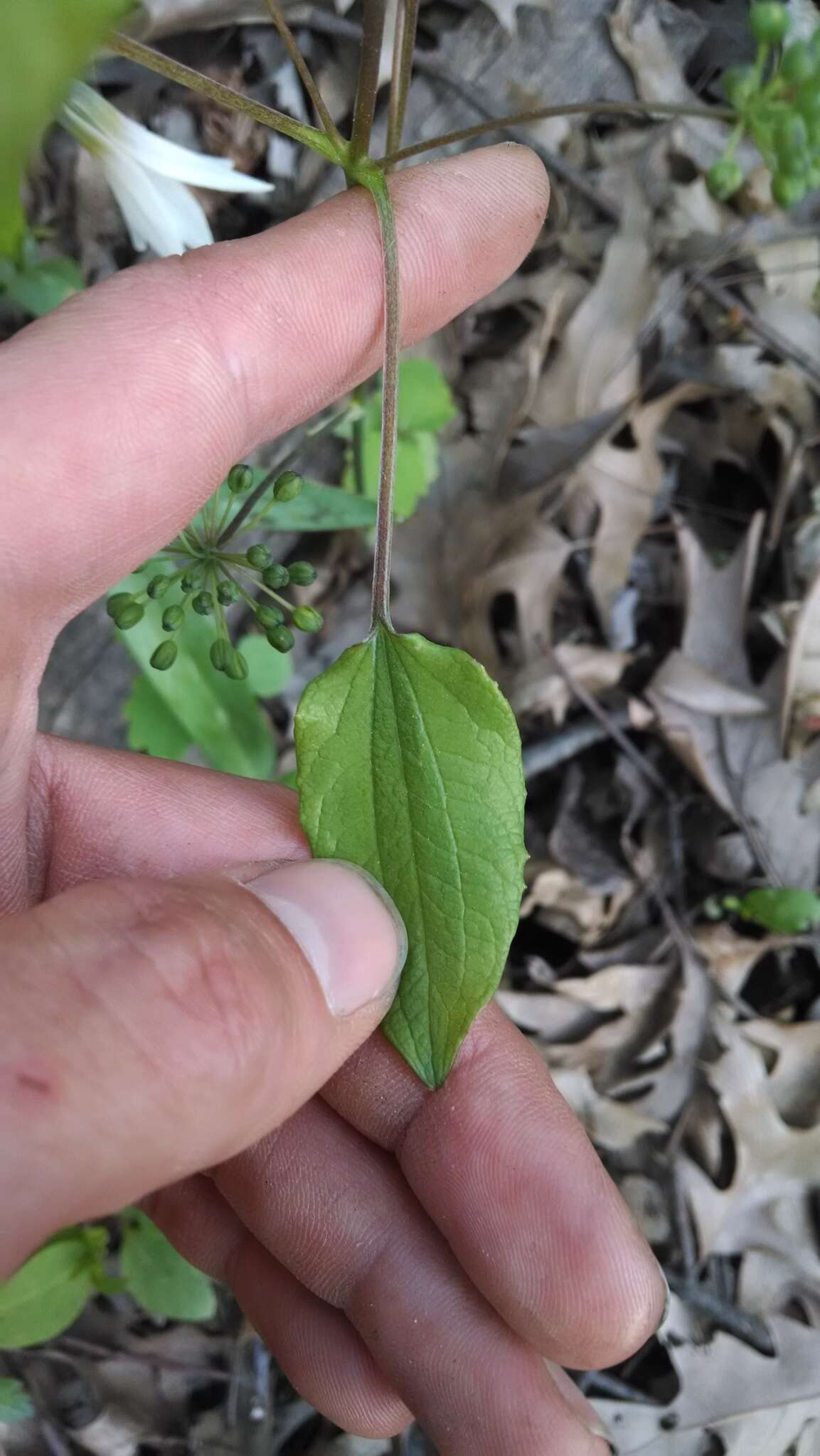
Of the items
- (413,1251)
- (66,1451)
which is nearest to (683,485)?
(413,1251)

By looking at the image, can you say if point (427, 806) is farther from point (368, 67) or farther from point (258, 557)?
point (368, 67)

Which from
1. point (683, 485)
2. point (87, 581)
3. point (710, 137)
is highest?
point (710, 137)

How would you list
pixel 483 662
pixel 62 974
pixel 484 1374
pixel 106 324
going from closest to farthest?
pixel 62 974
pixel 106 324
pixel 484 1374
pixel 483 662

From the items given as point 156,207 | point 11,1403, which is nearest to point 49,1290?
point 11,1403

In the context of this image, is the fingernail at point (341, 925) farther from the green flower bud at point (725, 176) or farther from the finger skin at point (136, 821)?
the green flower bud at point (725, 176)

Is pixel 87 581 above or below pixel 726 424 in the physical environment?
above

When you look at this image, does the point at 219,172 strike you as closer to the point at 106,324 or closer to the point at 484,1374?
the point at 106,324

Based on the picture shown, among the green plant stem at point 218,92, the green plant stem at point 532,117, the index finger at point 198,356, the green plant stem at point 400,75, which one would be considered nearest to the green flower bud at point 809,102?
the green plant stem at point 532,117

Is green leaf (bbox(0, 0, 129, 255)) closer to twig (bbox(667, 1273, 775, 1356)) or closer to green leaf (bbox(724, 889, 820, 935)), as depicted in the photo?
green leaf (bbox(724, 889, 820, 935))
